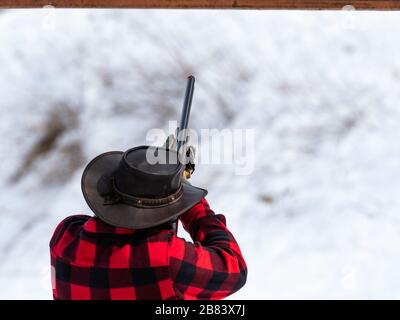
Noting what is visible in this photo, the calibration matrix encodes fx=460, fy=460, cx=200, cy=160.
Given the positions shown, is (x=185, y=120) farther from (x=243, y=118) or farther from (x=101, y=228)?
(x=243, y=118)

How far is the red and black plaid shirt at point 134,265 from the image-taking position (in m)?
1.24

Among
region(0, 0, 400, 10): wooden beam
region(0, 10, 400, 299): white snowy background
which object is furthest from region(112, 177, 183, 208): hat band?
region(0, 10, 400, 299): white snowy background

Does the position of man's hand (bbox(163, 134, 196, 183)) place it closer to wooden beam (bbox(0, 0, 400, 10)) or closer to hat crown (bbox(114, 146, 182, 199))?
hat crown (bbox(114, 146, 182, 199))

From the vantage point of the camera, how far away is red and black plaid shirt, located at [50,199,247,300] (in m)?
1.24

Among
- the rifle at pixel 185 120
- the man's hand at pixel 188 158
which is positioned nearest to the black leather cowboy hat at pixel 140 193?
the man's hand at pixel 188 158

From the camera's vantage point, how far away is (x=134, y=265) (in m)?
1.24

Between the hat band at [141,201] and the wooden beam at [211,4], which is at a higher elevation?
the wooden beam at [211,4]

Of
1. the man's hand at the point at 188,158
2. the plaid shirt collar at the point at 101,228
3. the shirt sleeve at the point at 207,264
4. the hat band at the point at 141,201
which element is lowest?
the shirt sleeve at the point at 207,264

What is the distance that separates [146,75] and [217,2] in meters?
1.05

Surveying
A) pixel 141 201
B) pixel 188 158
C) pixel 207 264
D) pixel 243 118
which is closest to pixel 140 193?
pixel 141 201

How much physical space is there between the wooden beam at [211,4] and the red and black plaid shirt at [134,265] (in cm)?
67

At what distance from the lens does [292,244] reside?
8.73 ft

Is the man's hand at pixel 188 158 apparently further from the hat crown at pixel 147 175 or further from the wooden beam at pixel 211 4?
the wooden beam at pixel 211 4
